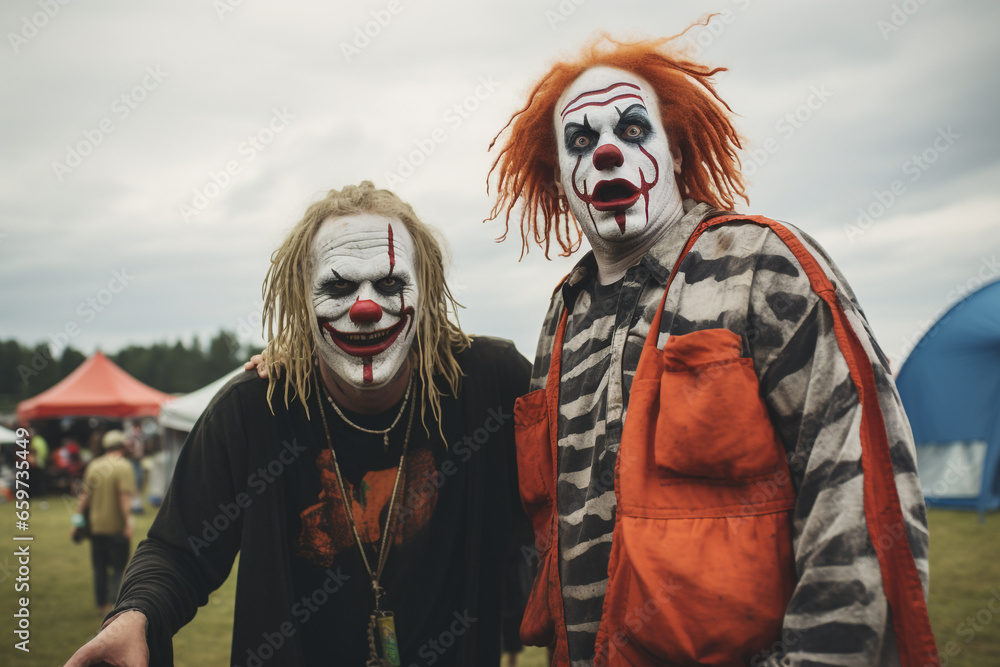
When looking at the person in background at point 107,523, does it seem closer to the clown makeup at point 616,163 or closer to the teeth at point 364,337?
the teeth at point 364,337

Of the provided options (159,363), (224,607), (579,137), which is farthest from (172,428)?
(159,363)

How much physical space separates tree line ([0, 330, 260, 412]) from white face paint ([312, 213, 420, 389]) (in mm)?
40357

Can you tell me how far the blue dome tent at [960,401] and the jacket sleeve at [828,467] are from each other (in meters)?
8.63

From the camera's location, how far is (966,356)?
8.55 m

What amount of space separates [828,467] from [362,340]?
1.56 meters

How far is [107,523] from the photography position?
6309 mm

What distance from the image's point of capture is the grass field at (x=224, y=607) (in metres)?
4.69

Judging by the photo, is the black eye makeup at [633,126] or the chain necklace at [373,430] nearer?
the black eye makeup at [633,126]

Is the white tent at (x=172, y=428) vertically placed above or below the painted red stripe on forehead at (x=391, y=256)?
below

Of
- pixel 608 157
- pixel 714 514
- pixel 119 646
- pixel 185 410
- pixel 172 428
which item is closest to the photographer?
pixel 714 514

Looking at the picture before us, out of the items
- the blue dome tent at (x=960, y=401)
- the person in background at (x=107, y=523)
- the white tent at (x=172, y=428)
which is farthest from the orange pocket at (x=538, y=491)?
the white tent at (x=172, y=428)

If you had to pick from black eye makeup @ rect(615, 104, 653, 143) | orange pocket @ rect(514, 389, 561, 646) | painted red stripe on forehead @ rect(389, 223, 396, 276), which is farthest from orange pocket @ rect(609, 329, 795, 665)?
painted red stripe on forehead @ rect(389, 223, 396, 276)

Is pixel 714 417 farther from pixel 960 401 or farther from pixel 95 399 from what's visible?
pixel 95 399

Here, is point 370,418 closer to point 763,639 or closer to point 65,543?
point 763,639
